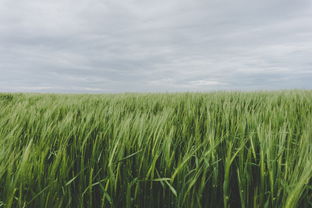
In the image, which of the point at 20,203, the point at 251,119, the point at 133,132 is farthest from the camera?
the point at 251,119

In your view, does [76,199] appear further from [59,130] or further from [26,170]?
[59,130]

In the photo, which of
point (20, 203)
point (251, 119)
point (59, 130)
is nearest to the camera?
point (20, 203)

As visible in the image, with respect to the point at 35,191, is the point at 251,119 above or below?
above

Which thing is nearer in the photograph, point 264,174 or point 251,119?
point 264,174

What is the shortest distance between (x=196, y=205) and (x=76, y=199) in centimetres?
31

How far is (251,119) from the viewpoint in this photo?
923 millimetres

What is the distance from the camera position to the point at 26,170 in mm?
493

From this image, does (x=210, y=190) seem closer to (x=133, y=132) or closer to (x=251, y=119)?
→ (x=133, y=132)

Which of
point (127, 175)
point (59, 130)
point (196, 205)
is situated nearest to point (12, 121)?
point (59, 130)

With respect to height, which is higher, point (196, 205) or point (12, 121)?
point (12, 121)

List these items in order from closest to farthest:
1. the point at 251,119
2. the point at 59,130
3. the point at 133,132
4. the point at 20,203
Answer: the point at 20,203
the point at 133,132
the point at 59,130
the point at 251,119

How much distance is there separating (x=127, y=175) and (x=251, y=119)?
684 mm

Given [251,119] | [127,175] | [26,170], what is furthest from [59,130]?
[251,119]

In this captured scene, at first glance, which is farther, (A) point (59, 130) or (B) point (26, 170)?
(A) point (59, 130)
